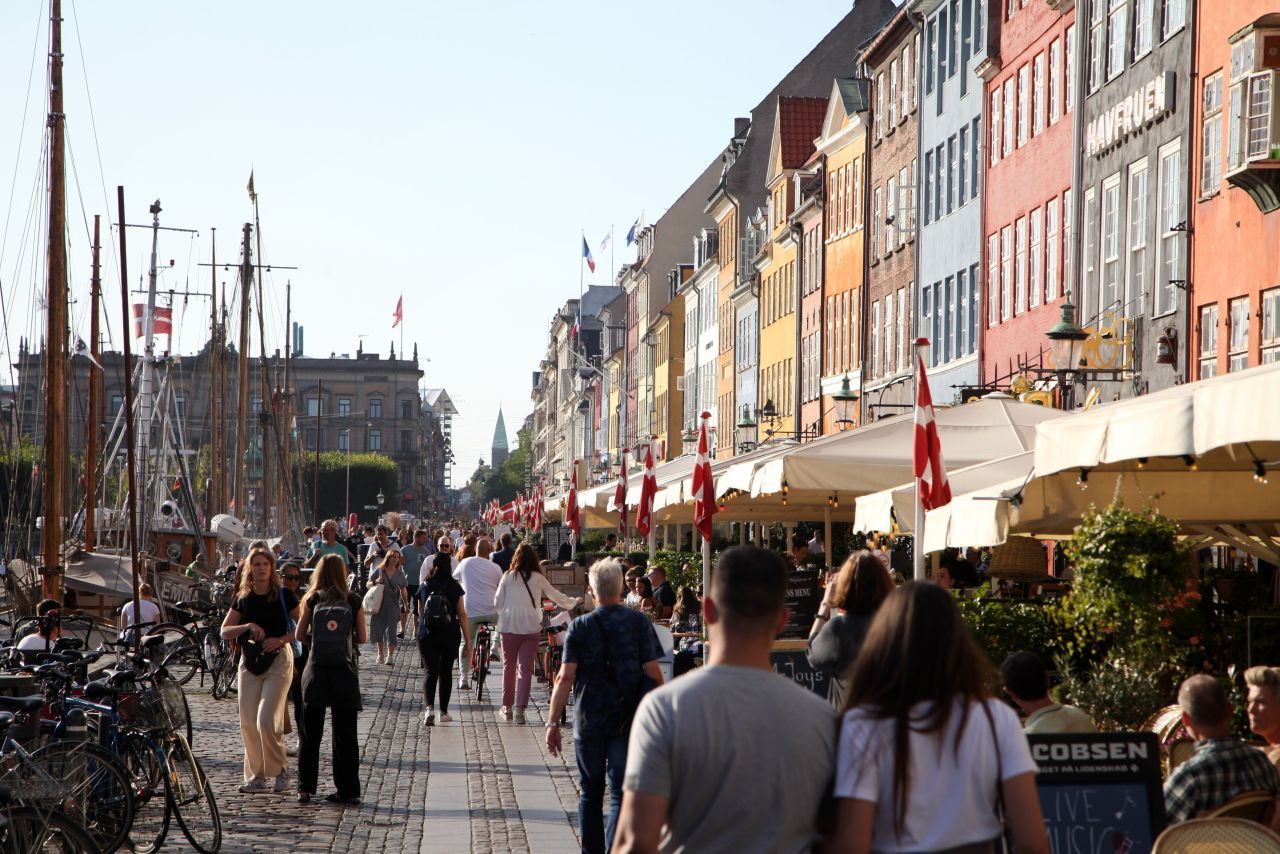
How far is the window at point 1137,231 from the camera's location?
28234 millimetres

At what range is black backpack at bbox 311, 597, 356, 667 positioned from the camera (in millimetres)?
13844

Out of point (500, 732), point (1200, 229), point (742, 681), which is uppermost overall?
point (1200, 229)

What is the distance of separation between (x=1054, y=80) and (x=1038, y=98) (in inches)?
45.8

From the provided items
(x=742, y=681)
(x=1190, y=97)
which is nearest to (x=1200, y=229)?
(x=1190, y=97)

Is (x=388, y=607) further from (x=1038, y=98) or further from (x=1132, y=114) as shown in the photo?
(x=1038, y=98)

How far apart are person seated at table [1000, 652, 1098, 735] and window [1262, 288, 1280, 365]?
51.1ft

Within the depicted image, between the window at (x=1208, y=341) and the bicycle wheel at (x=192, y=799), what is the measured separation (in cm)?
1637

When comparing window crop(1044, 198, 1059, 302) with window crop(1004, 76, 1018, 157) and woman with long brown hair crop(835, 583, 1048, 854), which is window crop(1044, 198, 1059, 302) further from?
woman with long brown hair crop(835, 583, 1048, 854)

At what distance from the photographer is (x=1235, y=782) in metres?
6.93

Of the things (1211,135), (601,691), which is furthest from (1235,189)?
(601,691)

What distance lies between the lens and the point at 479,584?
73.3 feet

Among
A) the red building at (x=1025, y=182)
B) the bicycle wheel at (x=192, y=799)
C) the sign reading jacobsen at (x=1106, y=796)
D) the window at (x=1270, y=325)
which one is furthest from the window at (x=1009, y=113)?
the sign reading jacobsen at (x=1106, y=796)

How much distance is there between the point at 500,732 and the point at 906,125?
3004 centimetres

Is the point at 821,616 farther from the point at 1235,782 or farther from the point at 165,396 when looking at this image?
the point at 165,396
